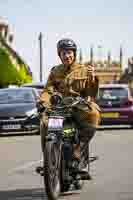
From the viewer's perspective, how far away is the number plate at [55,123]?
8023 mm

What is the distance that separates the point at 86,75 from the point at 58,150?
92 cm

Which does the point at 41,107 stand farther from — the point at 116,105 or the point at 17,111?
the point at 116,105

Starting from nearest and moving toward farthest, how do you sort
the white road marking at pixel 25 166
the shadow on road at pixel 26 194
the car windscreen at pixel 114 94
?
the shadow on road at pixel 26 194, the white road marking at pixel 25 166, the car windscreen at pixel 114 94

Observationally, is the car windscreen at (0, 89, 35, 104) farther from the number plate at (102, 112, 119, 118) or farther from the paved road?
the paved road

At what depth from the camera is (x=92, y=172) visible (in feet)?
36.9

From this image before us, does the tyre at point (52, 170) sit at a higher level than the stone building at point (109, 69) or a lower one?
higher

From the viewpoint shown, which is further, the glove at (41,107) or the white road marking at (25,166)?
the white road marking at (25,166)

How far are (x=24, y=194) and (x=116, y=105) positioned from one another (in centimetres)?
1592

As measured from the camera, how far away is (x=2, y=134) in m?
23.0

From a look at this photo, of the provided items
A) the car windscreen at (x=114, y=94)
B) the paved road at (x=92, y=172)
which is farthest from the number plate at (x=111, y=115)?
the paved road at (x=92, y=172)

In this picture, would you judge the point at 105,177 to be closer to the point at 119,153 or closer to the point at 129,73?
the point at 119,153

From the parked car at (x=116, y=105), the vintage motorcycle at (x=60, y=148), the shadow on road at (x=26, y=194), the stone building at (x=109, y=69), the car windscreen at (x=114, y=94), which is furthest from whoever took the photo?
the stone building at (x=109, y=69)

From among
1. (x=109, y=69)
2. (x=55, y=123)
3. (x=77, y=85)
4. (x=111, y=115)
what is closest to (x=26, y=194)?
(x=55, y=123)

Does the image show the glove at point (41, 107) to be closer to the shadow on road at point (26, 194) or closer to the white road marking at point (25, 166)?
the shadow on road at point (26, 194)
